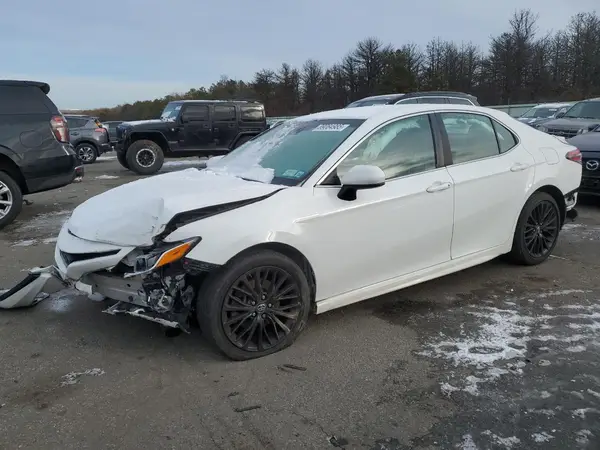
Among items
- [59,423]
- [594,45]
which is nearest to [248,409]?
[59,423]

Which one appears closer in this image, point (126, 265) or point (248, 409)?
point (248, 409)

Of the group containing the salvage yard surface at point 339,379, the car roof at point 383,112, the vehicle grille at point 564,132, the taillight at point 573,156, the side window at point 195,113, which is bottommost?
the salvage yard surface at point 339,379

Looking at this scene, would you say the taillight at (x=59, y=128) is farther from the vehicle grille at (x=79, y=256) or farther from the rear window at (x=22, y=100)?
the vehicle grille at (x=79, y=256)

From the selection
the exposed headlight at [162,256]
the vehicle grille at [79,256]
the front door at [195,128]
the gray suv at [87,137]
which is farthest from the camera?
the gray suv at [87,137]

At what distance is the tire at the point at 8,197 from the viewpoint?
720cm

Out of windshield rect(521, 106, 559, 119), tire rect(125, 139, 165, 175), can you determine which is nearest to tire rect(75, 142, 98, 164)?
tire rect(125, 139, 165, 175)

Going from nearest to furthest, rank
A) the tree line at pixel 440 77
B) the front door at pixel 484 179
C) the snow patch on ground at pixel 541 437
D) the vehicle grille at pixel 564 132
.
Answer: the snow patch on ground at pixel 541 437, the front door at pixel 484 179, the vehicle grille at pixel 564 132, the tree line at pixel 440 77

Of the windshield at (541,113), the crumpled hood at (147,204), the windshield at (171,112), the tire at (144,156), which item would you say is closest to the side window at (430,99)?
the windshield at (541,113)

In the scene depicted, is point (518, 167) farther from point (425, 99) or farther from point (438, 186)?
point (425, 99)

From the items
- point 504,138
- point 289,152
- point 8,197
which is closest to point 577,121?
point 504,138

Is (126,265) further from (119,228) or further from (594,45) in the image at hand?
(594,45)

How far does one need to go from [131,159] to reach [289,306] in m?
11.8

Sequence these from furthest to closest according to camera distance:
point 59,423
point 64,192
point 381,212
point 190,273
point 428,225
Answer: point 64,192
point 428,225
point 381,212
point 190,273
point 59,423

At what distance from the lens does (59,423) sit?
2.70 metres
